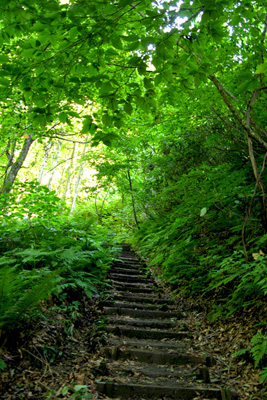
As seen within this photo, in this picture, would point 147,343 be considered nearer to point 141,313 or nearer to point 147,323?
point 147,323

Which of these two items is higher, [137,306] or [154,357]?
[137,306]

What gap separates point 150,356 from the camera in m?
3.60

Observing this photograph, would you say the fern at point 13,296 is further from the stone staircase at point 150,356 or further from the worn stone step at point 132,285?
the worn stone step at point 132,285

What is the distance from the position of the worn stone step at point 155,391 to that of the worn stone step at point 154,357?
0.72 meters

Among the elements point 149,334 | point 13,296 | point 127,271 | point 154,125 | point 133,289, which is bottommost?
point 149,334

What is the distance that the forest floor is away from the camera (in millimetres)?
2586

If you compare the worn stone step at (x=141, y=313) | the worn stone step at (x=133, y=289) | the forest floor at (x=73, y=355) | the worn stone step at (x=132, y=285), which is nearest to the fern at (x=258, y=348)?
the forest floor at (x=73, y=355)

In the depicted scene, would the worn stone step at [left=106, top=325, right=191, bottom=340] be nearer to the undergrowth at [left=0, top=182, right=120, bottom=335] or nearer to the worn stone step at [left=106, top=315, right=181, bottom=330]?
the worn stone step at [left=106, top=315, right=181, bottom=330]

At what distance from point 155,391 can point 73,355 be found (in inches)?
45.4

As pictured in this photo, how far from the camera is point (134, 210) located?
12625mm

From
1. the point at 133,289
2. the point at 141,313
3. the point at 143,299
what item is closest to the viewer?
the point at 141,313

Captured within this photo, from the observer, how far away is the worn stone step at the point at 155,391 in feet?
9.00

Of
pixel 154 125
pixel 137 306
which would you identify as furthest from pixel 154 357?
pixel 154 125

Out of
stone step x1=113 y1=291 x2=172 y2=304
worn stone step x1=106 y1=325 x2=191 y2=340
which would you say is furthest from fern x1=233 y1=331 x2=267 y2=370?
stone step x1=113 y1=291 x2=172 y2=304
